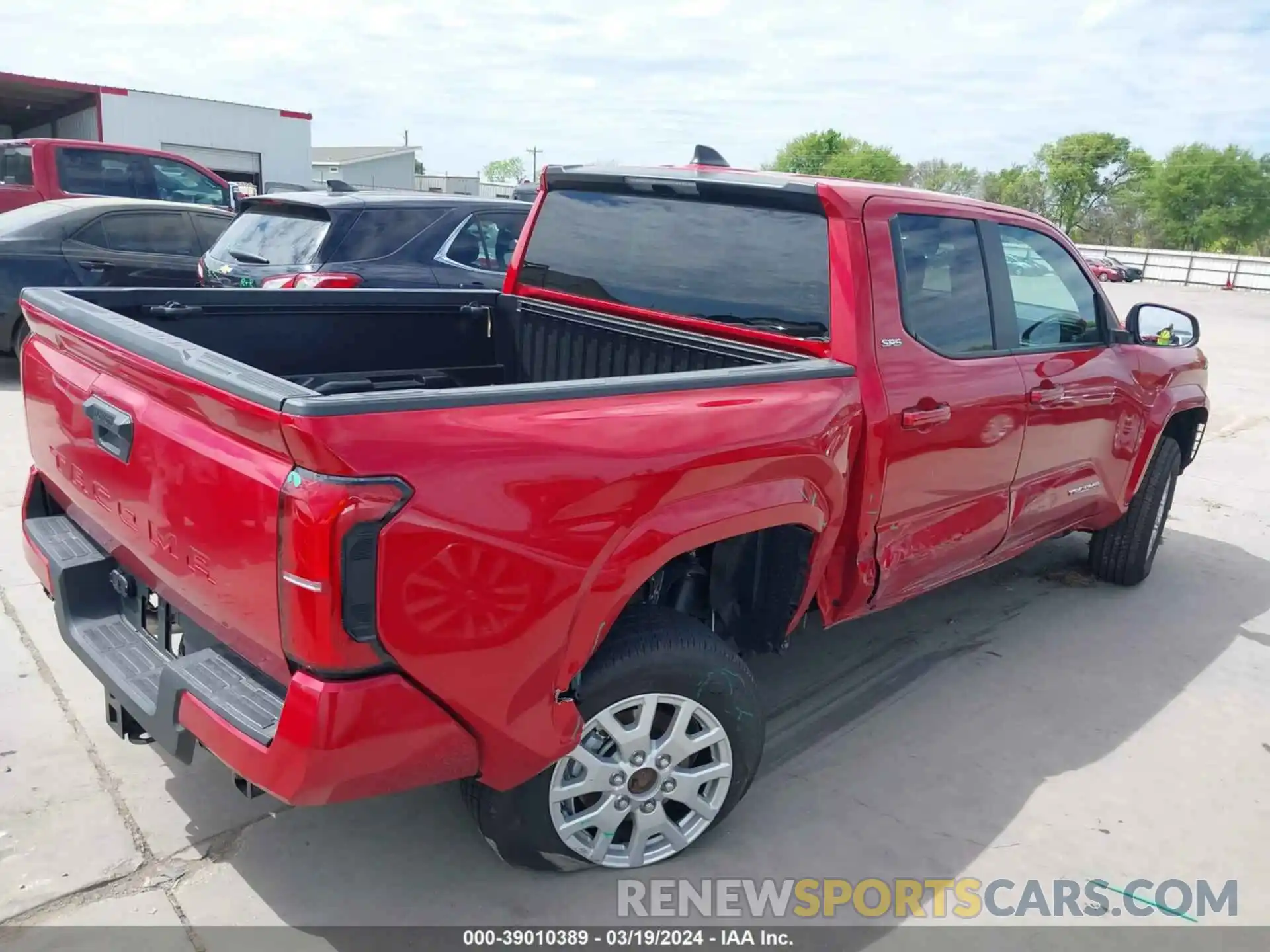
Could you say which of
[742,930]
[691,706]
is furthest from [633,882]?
[691,706]

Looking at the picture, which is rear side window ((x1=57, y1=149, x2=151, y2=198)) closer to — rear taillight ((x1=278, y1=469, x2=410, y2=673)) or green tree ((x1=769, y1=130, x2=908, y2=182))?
rear taillight ((x1=278, y1=469, x2=410, y2=673))

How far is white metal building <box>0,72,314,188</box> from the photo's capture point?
88.0 feet

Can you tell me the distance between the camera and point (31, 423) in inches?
126

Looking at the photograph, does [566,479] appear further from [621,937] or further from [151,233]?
[151,233]

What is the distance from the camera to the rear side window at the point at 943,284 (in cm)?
336

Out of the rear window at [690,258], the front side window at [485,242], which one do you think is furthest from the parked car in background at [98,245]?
the rear window at [690,258]

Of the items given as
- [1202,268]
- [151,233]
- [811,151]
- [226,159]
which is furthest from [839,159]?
[151,233]

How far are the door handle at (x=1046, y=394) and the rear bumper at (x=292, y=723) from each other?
105 inches

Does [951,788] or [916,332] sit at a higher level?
[916,332]

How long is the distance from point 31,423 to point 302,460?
1776 mm

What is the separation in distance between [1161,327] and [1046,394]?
1372 mm

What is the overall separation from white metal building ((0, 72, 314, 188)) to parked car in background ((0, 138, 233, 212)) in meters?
17.1

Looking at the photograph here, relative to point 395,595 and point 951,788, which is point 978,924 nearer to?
point 951,788

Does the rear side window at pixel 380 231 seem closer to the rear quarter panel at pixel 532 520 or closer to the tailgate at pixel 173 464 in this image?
the tailgate at pixel 173 464
